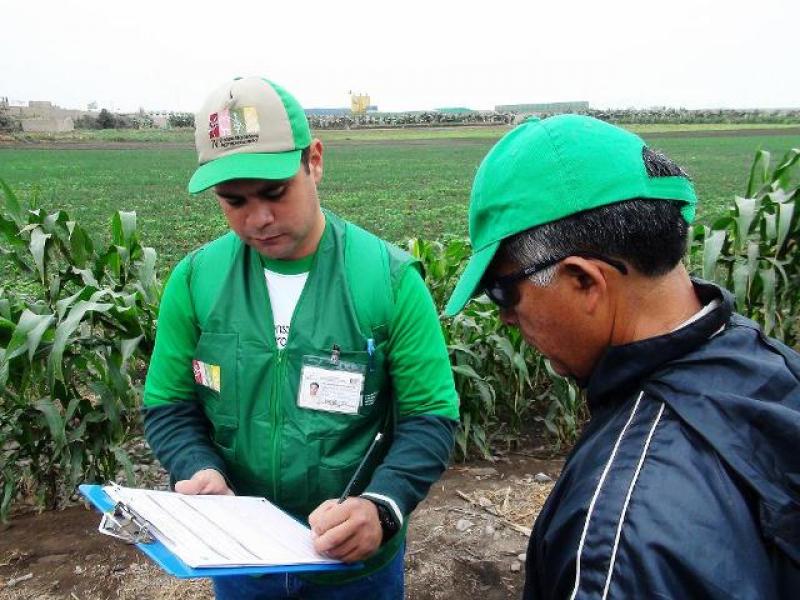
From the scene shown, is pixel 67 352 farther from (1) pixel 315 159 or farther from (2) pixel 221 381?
(1) pixel 315 159

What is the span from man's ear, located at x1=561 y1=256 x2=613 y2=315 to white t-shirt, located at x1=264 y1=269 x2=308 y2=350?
2.63ft

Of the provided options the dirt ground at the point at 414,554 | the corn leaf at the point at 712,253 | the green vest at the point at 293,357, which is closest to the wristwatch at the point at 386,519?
the green vest at the point at 293,357

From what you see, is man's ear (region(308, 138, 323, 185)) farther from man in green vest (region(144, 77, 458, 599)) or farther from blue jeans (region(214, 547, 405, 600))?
blue jeans (region(214, 547, 405, 600))

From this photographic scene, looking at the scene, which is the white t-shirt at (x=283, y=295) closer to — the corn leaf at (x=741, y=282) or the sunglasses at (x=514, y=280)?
the sunglasses at (x=514, y=280)

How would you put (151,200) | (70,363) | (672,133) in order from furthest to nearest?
(672,133)
(151,200)
(70,363)

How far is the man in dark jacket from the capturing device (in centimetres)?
75

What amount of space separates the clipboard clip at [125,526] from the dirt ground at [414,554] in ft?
5.42

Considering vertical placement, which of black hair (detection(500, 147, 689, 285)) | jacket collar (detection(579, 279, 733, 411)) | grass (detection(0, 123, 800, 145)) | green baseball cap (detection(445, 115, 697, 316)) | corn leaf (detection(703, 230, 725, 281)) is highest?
grass (detection(0, 123, 800, 145))

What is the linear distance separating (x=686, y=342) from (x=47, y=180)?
94.6 ft

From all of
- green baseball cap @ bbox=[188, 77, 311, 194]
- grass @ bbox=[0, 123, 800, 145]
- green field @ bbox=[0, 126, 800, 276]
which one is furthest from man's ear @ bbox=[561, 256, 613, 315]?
grass @ bbox=[0, 123, 800, 145]

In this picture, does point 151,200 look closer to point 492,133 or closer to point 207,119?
point 207,119

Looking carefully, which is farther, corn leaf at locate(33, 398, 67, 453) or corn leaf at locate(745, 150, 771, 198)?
corn leaf at locate(745, 150, 771, 198)

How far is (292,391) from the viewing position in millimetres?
1548

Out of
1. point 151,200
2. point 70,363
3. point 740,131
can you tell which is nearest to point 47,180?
point 151,200
